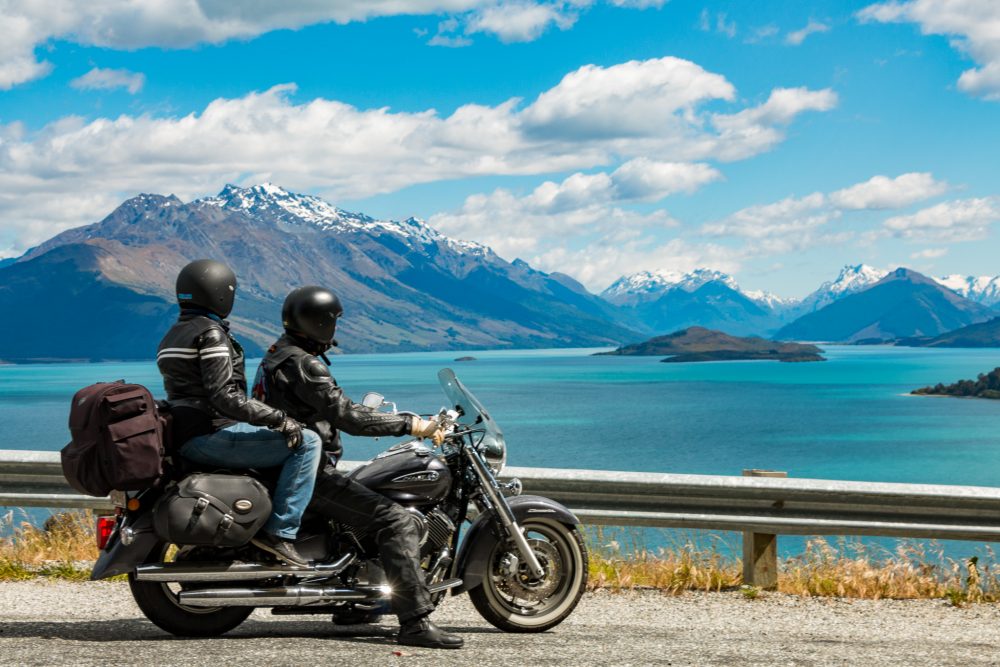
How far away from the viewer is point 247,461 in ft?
17.6

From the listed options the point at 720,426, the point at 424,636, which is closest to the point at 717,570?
the point at 424,636


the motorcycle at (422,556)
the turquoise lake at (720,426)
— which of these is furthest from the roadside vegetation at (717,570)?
the turquoise lake at (720,426)

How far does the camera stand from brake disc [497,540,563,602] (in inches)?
230

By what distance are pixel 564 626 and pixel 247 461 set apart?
2.10 meters

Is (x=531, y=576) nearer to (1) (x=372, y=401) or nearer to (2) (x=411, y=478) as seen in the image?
(2) (x=411, y=478)

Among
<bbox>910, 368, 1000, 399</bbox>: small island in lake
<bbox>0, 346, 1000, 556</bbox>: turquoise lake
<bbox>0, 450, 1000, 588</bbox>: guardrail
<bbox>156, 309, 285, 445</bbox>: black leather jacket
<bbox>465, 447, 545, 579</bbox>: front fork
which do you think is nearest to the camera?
<bbox>156, 309, 285, 445</bbox>: black leather jacket

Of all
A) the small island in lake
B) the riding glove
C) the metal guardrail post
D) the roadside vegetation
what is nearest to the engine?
A: the riding glove

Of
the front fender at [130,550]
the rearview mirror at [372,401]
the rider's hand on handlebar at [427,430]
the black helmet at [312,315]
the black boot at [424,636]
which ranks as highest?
the black helmet at [312,315]

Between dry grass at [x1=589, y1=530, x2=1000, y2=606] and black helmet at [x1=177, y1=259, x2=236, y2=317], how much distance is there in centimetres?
334

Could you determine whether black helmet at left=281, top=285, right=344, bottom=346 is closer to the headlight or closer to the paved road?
the headlight

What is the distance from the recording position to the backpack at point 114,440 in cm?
501

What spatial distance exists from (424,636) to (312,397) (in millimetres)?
1363

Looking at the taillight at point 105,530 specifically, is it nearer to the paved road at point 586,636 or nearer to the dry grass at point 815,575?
the paved road at point 586,636

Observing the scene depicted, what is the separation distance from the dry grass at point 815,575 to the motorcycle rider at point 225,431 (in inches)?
107
